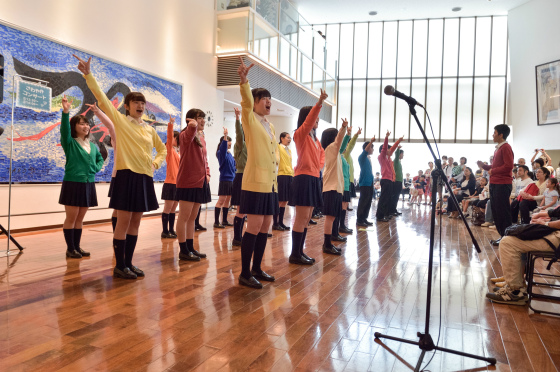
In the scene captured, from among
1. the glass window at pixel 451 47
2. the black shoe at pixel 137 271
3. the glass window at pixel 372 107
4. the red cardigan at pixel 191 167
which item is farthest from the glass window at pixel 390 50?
the black shoe at pixel 137 271

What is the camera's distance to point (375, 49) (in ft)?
56.2

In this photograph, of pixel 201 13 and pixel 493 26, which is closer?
pixel 201 13

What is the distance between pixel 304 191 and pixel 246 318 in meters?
1.69

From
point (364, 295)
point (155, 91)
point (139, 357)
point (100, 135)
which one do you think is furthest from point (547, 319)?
point (155, 91)

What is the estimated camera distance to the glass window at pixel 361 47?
17.2 m

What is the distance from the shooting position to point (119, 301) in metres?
2.64

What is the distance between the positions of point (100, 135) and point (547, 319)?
6.44 meters

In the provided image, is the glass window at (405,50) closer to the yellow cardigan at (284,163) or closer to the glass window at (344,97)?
the glass window at (344,97)

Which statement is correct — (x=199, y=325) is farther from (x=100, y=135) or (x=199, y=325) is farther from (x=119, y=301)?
(x=100, y=135)

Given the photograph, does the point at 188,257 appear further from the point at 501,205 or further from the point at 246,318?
the point at 501,205

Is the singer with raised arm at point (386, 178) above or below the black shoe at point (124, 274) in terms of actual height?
above

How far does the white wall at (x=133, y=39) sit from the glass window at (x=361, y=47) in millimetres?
9524

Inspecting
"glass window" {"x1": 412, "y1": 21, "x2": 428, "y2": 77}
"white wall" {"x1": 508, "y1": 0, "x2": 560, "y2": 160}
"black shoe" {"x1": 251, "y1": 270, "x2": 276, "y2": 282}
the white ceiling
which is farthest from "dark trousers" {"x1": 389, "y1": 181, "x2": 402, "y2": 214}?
"glass window" {"x1": 412, "y1": 21, "x2": 428, "y2": 77}

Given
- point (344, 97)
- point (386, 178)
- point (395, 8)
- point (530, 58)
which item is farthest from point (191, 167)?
point (344, 97)
